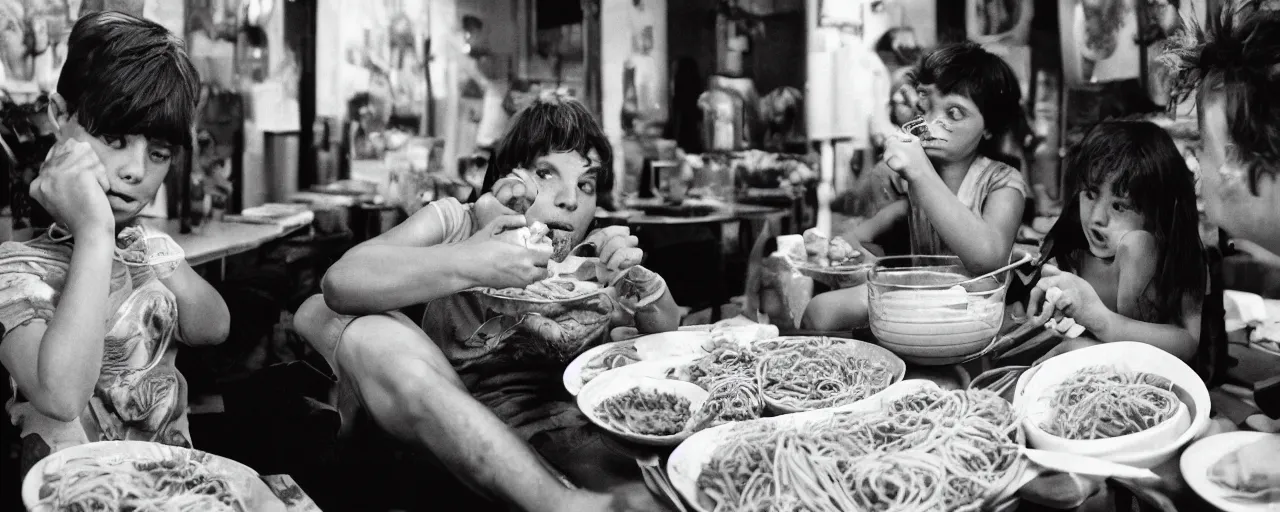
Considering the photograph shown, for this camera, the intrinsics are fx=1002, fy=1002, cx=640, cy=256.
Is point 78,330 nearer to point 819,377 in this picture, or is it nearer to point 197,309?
point 197,309

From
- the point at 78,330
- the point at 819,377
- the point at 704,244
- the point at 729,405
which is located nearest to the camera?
the point at 78,330

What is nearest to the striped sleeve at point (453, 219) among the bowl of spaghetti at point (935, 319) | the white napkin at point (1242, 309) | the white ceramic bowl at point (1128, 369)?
the bowl of spaghetti at point (935, 319)

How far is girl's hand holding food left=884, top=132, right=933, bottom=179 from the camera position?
101 inches

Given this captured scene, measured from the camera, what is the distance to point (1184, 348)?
93.2 inches

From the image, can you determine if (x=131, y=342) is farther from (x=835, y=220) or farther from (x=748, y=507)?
(x=835, y=220)

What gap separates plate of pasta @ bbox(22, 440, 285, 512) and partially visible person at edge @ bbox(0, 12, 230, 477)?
0.07 m

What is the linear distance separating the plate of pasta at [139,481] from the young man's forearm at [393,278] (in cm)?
45

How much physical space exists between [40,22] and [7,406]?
2.82 feet

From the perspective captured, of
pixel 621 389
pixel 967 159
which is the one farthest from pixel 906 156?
pixel 621 389

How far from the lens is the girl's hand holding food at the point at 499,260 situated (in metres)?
2.34

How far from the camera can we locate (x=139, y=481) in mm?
2100

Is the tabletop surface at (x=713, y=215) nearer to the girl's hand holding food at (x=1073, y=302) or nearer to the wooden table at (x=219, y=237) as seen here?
the girl's hand holding food at (x=1073, y=302)

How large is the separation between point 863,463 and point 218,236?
1571 mm

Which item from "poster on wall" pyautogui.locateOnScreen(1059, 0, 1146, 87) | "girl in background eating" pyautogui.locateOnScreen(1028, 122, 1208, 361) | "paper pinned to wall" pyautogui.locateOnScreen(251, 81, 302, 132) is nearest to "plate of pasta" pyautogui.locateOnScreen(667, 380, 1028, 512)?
"girl in background eating" pyautogui.locateOnScreen(1028, 122, 1208, 361)
